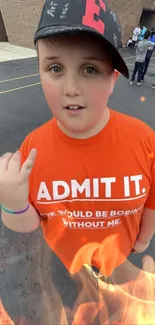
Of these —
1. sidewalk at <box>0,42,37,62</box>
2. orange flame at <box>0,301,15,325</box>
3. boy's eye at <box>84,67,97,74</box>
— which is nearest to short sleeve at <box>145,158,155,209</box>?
boy's eye at <box>84,67,97,74</box>

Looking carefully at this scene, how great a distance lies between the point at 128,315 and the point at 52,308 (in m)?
0.58

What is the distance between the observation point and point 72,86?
2.50 feet

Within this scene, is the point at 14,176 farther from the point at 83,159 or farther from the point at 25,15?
the point at 25,15

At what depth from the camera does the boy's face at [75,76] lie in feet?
2.44

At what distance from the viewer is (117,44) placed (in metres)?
0.80

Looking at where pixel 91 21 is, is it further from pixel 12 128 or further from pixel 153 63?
pixel 153 63

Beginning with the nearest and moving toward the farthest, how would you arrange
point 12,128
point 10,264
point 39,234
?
1. point 10,264
2. point 39,234
3. point 12,128

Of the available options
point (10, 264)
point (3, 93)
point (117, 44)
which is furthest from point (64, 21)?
point (3, 93)

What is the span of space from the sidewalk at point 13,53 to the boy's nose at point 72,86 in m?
9.66

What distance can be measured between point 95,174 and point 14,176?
0.36 meters
